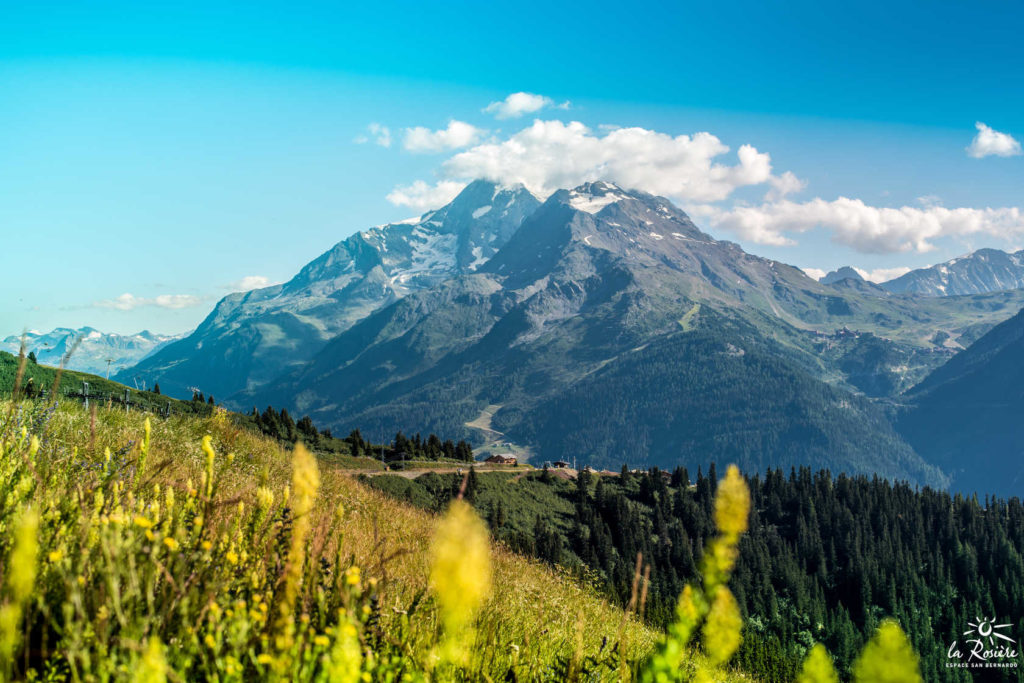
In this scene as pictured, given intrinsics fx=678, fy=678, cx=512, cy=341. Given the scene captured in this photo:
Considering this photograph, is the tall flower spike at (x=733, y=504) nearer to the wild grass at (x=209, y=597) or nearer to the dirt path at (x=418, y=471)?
the wild grass at (x=209, y=597)

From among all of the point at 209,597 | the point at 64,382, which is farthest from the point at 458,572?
the point at 64,382

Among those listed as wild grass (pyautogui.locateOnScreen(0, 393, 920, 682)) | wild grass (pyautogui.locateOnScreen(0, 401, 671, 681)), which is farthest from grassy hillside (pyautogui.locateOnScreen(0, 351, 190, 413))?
wild grass (pyautogui.locateOnScreen(0, 393, 920, 682))

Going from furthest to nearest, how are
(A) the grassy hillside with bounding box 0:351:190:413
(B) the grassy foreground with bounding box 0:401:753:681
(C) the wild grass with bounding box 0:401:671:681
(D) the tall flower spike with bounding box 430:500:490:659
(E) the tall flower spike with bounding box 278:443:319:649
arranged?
(A) the grassy hillside with bounding box 0:351:190:413, (E) the tall flower spike with bounding box 278:443:319:649, (C) the wild grass with bounding box 0:401:671:681, (B) the grassy foreground with bounding box 0:401:753:681, (D) the tall flower spike with bounding box 430:500:490:659

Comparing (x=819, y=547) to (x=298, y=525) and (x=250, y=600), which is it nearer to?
(x=250, y=600)

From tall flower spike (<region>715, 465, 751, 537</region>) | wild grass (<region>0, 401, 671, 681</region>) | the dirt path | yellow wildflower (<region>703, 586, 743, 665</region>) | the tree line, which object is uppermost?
tall flower spike (<region>715, 465, 751, 537</region>)

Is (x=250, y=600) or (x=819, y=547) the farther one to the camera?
(x=819, y=547)

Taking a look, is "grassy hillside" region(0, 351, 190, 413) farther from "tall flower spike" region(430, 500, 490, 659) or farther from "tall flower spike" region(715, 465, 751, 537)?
"tall flower spike" region(715, 465, 751, 537)

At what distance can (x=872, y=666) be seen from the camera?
2598 millimetres

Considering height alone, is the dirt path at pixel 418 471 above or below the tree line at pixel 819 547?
above

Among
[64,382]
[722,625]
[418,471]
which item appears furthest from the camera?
[418,471]

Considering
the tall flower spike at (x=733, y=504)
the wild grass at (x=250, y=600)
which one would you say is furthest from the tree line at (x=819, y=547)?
the tall flower spike at (x=733, y=504)

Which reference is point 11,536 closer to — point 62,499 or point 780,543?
point 62,499

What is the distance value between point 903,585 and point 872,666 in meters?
170

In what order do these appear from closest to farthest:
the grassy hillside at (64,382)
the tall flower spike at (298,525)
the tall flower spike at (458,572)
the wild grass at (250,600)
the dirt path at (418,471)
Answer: the wild grass at (250,600) → the tall flower spike at (458,572) → the tall flower spike at (298,525) → the grassy hillside at (64,382) → the dirt path at (418,471)
